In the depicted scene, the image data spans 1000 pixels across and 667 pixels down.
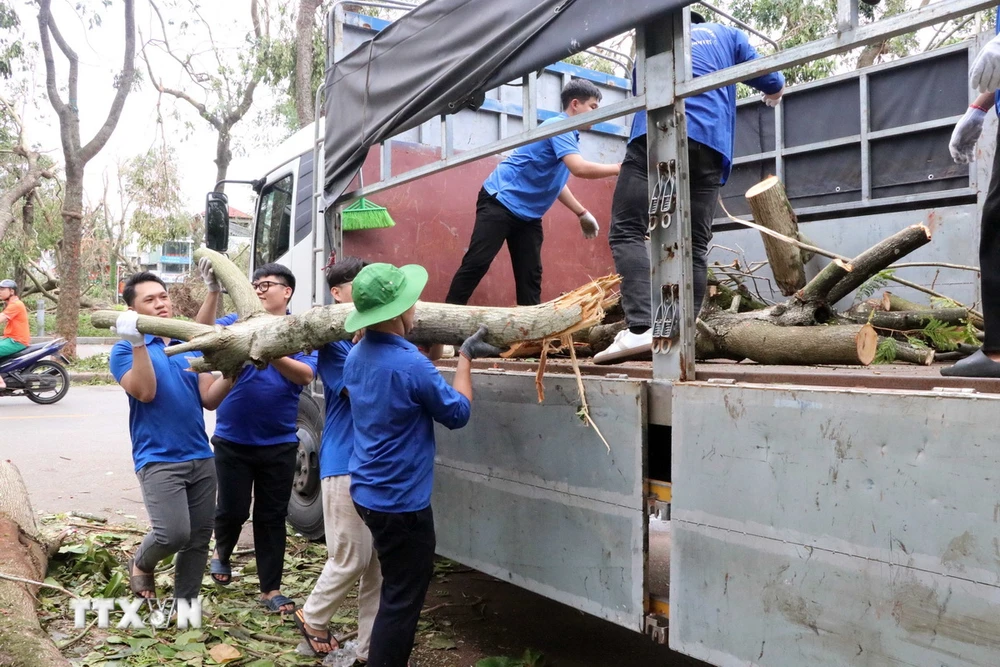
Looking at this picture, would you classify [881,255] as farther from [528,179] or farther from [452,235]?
[452,235]

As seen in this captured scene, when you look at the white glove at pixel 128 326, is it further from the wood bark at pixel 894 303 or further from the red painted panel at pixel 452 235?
the wood bark at pixel 894 303

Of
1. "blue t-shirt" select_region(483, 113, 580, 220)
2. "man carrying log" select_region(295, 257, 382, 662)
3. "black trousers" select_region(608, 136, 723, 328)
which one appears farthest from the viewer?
"blue t-shirt" select_region(483, 113, 580, 220)

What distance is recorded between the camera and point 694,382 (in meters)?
2.60

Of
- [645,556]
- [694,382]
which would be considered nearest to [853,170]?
[694,382]

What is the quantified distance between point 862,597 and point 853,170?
339 cm

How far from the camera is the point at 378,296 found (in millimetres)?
3041

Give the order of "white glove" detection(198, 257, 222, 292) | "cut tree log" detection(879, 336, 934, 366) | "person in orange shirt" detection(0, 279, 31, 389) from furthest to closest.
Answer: "person in orange shirt" detection(0, 279, 31, 389) < "white glove" detection(198, 257, 222, 292) < "cut tree log" detection(879, 336, 934, 366)

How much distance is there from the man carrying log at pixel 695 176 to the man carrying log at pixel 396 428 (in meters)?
0.62

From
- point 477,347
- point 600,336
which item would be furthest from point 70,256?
point 477,347

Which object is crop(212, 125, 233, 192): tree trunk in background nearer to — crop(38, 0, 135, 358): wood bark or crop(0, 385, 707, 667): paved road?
crop(38, 0, 135, 358): wood bark

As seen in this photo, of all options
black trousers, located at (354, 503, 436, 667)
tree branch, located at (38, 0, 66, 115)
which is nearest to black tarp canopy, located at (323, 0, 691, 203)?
black trousers, located at (354, 503, 436, 667)

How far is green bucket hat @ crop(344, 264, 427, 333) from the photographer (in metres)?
3.02

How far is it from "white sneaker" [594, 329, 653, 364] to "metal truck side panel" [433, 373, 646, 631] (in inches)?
13.6

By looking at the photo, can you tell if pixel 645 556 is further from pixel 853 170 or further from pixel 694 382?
pixel 853 170
